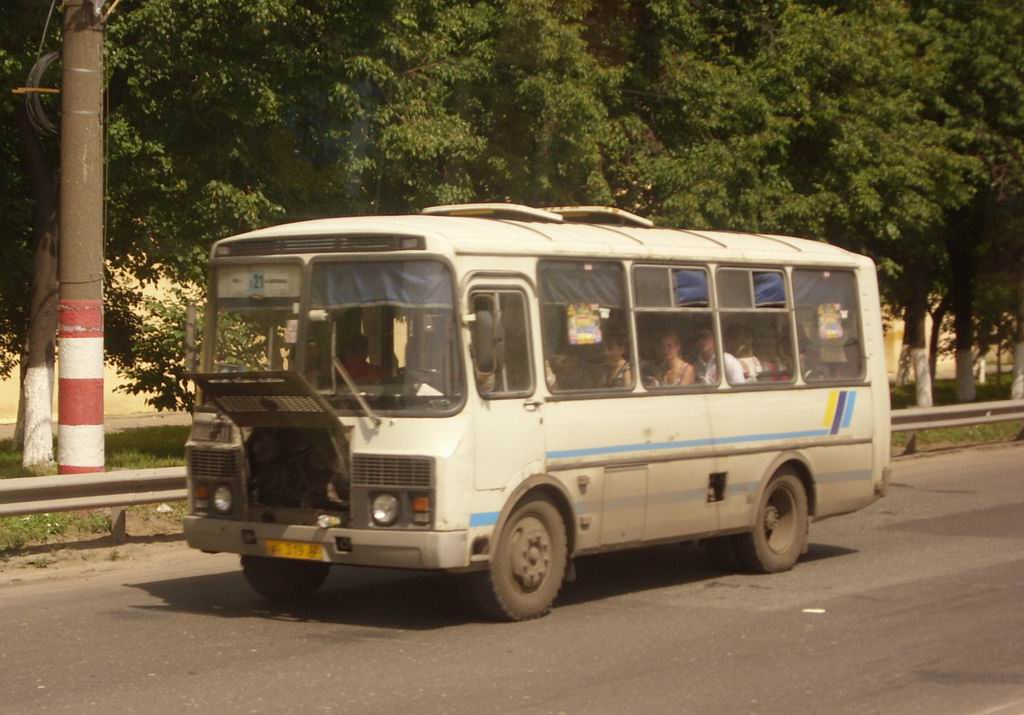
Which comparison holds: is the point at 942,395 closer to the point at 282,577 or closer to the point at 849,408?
the point at 849,408

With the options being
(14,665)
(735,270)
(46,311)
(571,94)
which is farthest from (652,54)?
(14,665)

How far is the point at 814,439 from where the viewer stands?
11.9 m

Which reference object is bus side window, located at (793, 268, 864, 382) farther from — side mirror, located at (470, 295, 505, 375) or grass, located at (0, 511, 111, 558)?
grass, located at (0, 511, 111, 558)

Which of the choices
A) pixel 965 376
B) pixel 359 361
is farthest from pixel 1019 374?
pixel 359 361

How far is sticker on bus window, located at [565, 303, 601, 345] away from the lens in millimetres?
9904

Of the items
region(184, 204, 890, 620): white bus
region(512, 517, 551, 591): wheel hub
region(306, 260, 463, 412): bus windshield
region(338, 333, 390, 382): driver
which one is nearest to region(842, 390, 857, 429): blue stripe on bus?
region(184, 204, 890, 620): white bus

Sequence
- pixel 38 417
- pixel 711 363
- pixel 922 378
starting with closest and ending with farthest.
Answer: pixel 711 363 → pixel 38 417 → pixel 922 378

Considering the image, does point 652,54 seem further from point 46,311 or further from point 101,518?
point 101,518

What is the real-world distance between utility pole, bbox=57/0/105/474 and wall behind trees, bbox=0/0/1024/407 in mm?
3356

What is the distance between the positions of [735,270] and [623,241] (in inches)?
51.3

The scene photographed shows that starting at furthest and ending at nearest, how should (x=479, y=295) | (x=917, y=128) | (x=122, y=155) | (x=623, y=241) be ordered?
(x=917, y=128) → (x=122, y=155) → (x=623, y=241) → (x=479, y=295)

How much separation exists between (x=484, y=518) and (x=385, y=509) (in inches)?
23.4

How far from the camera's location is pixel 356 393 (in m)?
9.02

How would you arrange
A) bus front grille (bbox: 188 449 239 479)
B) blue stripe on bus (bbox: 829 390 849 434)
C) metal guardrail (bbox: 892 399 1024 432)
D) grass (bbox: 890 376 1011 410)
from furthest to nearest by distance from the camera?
1. grass (bbox: 890 376 1011 410)
2. metal guardrail (bbox: 892 399 1024 432)
3. blue stripe on bus (bbox: 829 390 849 434)
4. bus front grille (bbox: 188 449 239 479)
